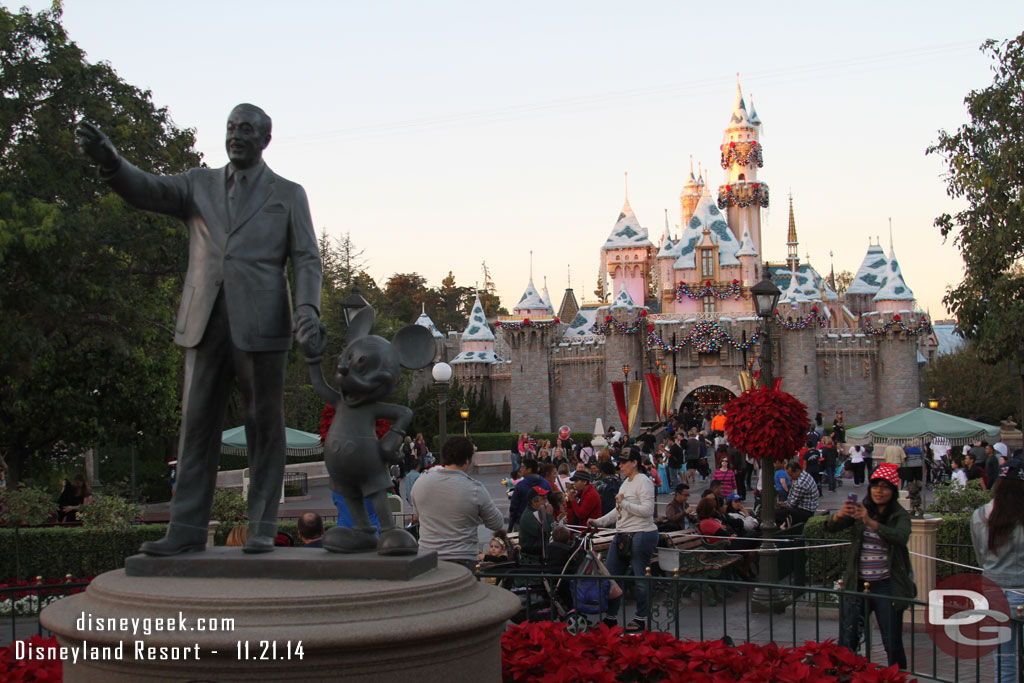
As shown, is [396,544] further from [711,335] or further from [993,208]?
[711,335]

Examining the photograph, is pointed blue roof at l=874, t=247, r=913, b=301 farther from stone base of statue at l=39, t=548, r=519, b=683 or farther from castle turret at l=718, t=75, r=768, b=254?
stone base of statue at l=39, t=548, r=519, b=683

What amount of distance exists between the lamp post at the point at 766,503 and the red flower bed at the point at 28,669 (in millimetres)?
5702

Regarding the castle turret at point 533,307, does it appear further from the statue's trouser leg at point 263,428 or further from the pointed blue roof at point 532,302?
the statue's trouser leg at point 263,428

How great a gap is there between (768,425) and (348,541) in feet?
21.6

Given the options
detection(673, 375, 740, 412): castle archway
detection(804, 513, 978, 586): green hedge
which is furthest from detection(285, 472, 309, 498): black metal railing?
detection(673, 375, 740, 412): castle archway

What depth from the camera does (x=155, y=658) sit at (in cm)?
361

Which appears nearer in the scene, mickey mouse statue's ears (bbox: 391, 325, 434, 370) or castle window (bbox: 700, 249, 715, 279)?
mickey mouse statue's ears (bbox: 391, 325, 434, 370)

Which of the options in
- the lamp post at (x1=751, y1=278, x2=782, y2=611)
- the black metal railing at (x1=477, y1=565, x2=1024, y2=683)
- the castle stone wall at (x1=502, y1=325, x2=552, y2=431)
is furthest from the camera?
the castle stone wall at (x1=502, y1=325, x2=552, y2=431)

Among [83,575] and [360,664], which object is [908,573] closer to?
[360,664]

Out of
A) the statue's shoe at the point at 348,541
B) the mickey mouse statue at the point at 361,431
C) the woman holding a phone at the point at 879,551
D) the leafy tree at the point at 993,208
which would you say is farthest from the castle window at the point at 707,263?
the statue's shoe at the point at 348,541

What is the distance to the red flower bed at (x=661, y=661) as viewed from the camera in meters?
4.78

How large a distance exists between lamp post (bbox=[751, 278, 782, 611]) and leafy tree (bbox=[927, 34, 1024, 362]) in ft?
22.5

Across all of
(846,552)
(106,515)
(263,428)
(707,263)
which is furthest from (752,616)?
(707,263)

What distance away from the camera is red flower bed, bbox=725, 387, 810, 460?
397 inches
